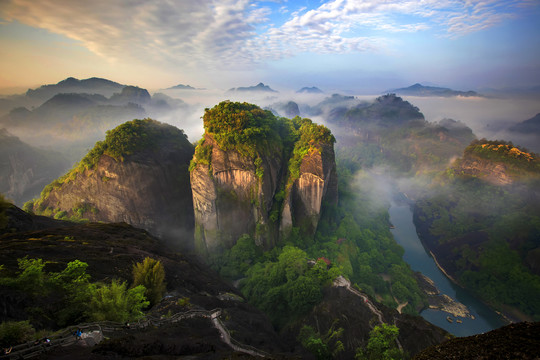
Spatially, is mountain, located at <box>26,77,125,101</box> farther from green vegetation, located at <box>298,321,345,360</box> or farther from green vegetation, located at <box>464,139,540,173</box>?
green vegetation, located at <box>464,139,540,173</box>

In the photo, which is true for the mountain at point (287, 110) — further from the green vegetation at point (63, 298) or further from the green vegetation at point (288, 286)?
the green vegetation at point (63, 298)

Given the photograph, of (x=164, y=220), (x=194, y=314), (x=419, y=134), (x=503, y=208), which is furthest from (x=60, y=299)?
(x=419, y=134)

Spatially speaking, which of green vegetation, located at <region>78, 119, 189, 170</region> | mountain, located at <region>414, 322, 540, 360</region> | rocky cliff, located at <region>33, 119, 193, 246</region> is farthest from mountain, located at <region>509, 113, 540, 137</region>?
green vegetation, located at <region>78, 119, 189, 170</region>

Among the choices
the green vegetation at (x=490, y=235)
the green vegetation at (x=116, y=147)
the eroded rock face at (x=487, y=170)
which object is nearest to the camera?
the green vegetation at (x=116, y=147)

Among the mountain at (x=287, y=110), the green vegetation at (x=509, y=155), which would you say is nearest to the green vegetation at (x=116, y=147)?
the green vegetation at (x=509, y=155)

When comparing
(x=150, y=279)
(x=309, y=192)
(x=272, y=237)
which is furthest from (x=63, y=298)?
(x=309, y=192)
